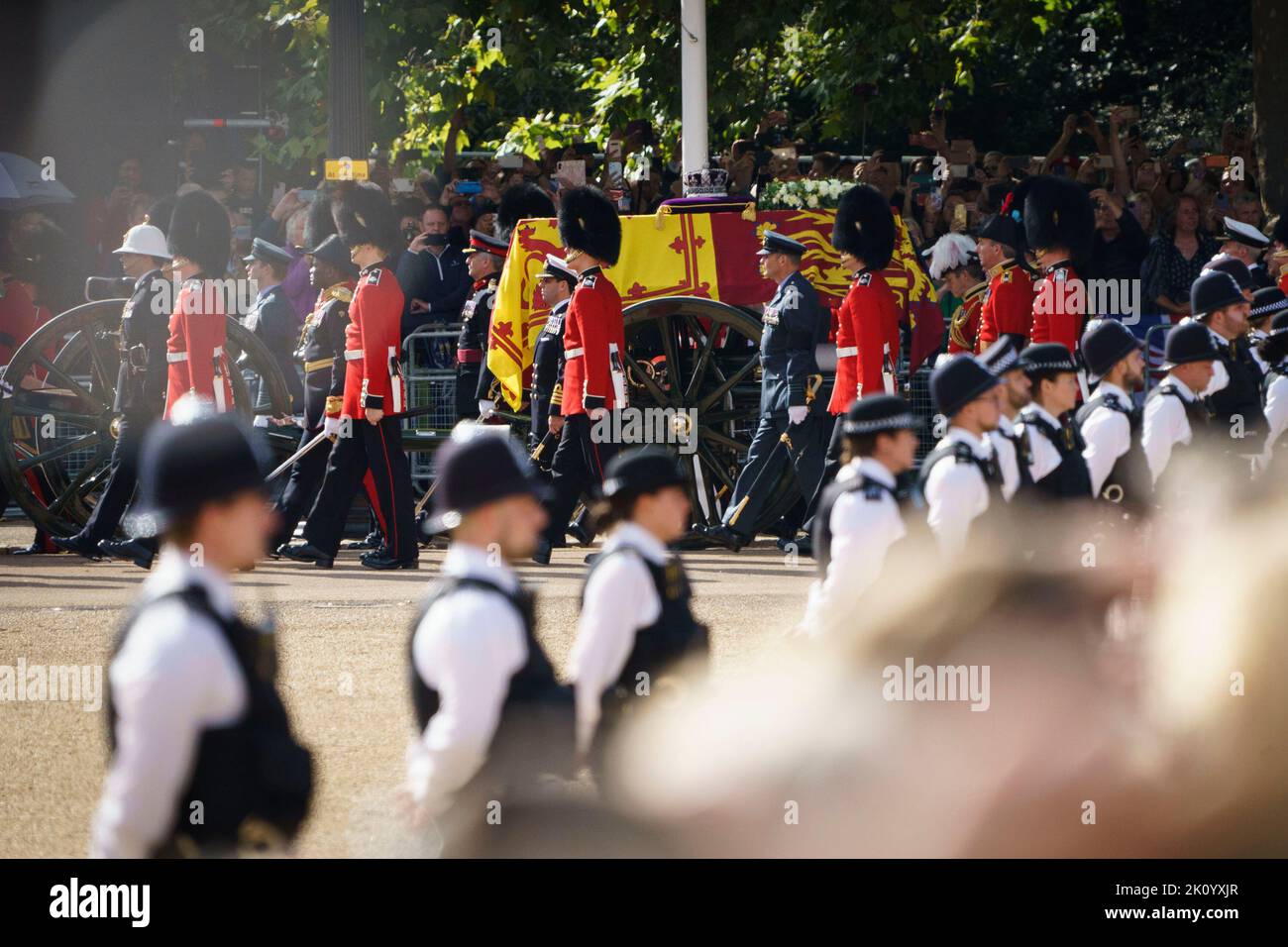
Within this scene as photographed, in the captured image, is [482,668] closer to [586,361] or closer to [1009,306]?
[586,361]

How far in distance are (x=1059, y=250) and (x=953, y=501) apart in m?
4.76

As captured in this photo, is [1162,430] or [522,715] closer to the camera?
[522,715]

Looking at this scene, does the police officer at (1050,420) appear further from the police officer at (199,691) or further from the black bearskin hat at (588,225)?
the black bearskin hat at (588,225)

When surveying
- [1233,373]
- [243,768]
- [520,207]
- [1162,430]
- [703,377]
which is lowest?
[243,768]

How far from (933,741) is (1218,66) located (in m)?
24.3

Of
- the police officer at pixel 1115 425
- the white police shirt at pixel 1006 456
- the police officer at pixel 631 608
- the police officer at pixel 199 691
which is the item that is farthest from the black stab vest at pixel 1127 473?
the police officer at pixel 199 691

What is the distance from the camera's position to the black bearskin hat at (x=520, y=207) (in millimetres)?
12648

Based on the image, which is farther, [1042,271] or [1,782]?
[1042,271]

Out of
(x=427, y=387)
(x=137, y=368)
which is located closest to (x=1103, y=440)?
(x=137, y=368)

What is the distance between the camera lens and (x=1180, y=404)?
7.50 meters

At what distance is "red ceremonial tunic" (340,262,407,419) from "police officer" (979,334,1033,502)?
4.53 m

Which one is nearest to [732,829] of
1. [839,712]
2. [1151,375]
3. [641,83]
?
[839,712]
